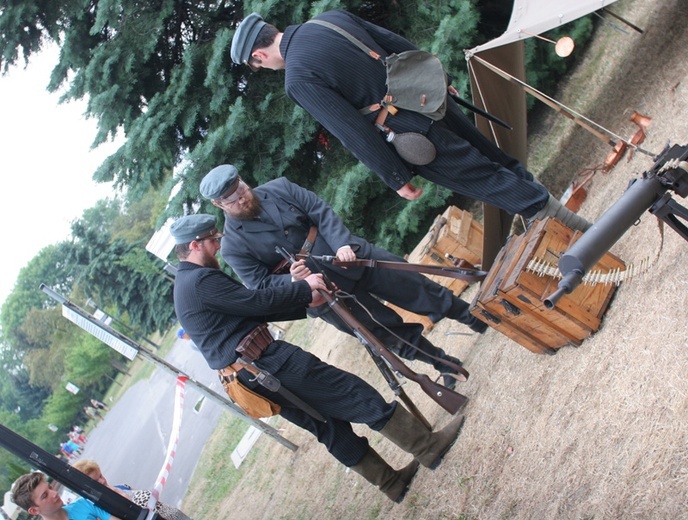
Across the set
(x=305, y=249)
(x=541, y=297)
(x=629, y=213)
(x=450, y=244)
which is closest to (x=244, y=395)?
(x=305, y=249)

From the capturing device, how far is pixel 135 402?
98.6ft

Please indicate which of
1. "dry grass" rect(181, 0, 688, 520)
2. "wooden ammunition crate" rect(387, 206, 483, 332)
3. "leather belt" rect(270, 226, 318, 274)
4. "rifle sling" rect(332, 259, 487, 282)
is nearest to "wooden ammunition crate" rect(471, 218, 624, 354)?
"dry grass" rect(181, 0, 688, 520)

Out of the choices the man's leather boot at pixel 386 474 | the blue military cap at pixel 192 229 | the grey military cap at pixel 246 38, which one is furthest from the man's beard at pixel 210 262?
the man's leather boot at pixel 386 474

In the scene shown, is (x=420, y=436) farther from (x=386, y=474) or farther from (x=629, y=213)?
(x=629, y=213)

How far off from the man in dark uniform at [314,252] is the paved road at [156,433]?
125 inches

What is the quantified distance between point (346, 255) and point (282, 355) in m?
0.80

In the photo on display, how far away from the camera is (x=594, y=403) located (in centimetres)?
340

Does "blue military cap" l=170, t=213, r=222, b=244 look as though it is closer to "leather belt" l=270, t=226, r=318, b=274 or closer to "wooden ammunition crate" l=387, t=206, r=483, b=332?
"leather belt" l=270, t=226, r=318, b=274

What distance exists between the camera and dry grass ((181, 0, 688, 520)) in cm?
291

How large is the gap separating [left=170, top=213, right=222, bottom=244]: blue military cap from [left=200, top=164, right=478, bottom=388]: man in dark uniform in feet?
0.65

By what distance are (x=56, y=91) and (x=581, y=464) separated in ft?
29.0

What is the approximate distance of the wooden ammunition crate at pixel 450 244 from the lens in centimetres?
653

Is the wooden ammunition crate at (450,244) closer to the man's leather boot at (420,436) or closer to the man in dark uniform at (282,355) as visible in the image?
the man's leather boot at (420,436)

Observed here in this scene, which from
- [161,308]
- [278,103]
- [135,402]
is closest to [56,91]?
[278,103]
